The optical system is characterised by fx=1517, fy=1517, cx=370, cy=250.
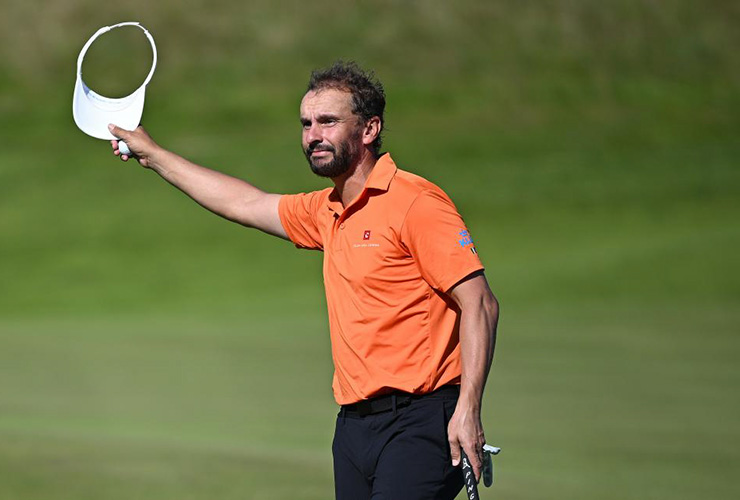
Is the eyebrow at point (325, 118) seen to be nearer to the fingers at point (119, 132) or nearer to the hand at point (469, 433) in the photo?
the fingers at point (119, 132)

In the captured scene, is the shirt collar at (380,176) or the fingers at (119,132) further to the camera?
the fingers at (119,132)

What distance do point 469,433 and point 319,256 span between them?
64.7 ft

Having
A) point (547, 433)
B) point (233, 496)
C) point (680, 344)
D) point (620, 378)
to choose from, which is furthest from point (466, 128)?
point (233, 496)

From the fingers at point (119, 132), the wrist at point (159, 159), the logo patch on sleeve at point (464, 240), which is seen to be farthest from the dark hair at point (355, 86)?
the fingers at point (119, 132)

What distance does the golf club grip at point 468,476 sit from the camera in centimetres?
479

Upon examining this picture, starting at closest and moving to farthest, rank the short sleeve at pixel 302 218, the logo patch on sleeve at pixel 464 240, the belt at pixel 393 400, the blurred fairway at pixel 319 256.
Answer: the logo patch on sleeve at pixel 464 240 < the belt at pixel 393 400 < the short sleeve at pixel 302 218 < the blurred fairway at pixel 319 256

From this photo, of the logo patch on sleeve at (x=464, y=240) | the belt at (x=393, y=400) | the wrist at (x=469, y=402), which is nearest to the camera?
the wrist at (x=469, y=402)

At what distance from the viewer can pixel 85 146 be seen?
32.4m

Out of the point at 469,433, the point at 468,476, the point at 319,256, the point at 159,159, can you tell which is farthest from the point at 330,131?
the point at 319,256

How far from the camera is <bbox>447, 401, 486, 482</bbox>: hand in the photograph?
4777 millimetres

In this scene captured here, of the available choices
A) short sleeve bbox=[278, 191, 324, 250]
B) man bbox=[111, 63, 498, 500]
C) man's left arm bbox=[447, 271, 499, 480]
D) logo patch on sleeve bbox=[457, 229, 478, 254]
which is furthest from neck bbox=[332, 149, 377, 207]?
man's left arm bbox=[447, 271, 499, 480]

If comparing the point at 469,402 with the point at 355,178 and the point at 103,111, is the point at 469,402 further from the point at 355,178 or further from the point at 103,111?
the point at 103,111

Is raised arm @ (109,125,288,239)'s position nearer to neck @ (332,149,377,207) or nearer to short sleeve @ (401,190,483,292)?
neck @ (332,149,377,207)

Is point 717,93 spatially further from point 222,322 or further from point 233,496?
point 233,496
